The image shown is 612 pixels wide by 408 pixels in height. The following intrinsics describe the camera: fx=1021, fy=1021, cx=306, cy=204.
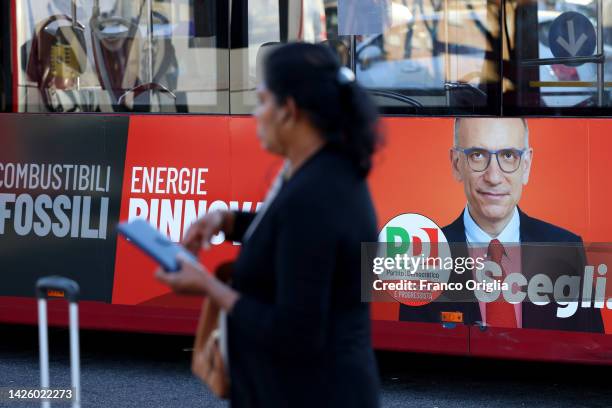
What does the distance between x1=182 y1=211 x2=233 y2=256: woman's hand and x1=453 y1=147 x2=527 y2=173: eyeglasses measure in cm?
287

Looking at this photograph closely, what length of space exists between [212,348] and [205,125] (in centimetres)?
355

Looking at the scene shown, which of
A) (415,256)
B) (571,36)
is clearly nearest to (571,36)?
(571,36)

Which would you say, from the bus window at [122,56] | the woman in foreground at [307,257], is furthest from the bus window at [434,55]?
the woman in foreground at [307,257]

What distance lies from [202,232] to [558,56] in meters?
3.27

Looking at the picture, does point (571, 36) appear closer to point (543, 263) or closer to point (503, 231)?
point (503, 231)

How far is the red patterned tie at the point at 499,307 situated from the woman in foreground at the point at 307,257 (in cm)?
309

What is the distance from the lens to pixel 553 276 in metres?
5.30

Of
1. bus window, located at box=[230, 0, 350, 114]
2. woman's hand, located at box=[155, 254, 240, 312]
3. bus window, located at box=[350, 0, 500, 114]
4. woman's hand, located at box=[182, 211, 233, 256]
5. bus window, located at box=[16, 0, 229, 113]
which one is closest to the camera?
woman's hand, located at box=[155, 254, 240, 312]

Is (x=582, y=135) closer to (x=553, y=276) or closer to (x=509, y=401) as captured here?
(x=553, y=276)

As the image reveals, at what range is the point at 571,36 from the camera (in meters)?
5.34

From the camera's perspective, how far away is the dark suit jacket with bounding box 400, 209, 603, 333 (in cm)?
527

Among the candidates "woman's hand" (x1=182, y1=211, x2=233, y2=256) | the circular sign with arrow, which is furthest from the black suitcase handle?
the circular sign with arrow

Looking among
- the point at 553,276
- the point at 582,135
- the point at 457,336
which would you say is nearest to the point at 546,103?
the point at 582,135

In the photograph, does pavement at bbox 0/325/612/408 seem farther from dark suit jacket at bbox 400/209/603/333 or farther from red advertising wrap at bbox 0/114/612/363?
dark suit jacket at bbox 400/209/603/333
